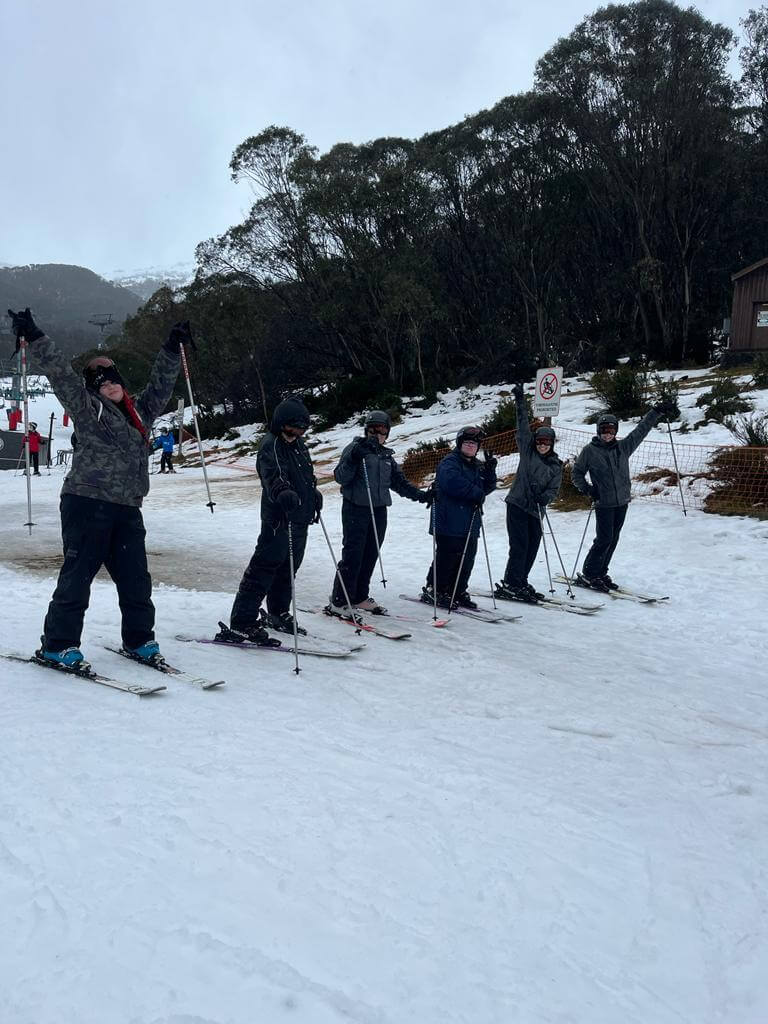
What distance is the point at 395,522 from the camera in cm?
1409

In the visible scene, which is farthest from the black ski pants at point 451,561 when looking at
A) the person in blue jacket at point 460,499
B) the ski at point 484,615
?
the ski at point 484,615

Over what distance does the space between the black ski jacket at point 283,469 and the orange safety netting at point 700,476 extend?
768 centimetres

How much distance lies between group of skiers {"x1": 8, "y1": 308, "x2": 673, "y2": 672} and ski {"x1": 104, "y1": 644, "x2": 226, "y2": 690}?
0.18 ft

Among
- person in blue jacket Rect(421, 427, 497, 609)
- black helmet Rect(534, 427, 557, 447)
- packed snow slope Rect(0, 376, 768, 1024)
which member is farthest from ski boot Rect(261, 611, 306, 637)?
black helmet Rect(534, 427, 557, 447)

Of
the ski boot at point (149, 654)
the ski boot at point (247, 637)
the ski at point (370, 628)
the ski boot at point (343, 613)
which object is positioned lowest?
the ski at point (370, 628)

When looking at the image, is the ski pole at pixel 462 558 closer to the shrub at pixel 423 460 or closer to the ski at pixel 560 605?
the ski at pixel 560 605

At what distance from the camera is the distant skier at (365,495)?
23.4ft

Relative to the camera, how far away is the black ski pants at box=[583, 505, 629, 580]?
28.5ft

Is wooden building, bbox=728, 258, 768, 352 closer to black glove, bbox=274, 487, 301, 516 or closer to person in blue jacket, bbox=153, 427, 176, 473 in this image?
person in blue jacket, bbox=153, 427, 176, 473

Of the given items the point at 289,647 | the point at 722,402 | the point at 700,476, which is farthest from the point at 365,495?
the point at 722,402

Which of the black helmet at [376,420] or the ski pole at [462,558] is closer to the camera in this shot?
the black helmet at [376,420]

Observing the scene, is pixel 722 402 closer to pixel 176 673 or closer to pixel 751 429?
pixel 751 429

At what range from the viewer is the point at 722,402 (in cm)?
1606

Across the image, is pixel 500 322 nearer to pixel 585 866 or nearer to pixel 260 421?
pixel 260 421
